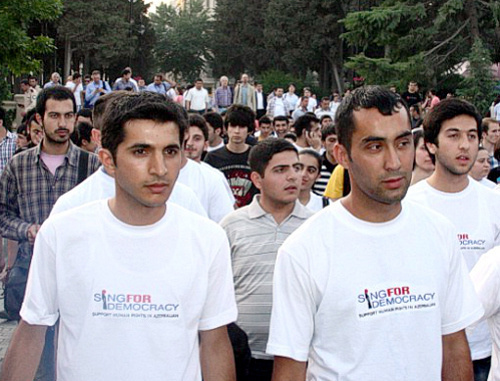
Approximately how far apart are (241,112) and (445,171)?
424cm

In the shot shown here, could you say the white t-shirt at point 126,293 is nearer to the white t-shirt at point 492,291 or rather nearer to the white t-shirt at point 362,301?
the white t-shirt at point 362,301

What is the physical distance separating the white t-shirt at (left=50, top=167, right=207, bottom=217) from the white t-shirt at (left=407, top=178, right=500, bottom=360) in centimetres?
129

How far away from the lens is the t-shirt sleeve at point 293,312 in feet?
9.39

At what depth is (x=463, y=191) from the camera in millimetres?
4645

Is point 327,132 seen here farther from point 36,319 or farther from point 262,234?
point 36,319

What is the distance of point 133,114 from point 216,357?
96 cm

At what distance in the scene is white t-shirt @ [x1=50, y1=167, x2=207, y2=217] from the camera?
167 inches

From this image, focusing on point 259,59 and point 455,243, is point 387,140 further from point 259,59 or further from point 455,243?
point 259,59

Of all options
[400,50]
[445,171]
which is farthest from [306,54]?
[445,171]

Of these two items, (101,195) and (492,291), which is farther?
(101,195)

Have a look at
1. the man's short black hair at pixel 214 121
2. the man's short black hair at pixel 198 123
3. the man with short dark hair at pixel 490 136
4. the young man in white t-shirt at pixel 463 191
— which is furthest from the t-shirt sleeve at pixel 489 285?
the man with short dark hair at pixel 490 136

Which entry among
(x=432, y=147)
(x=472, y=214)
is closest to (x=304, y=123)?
(x=432, y=147)

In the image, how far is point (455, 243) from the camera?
305 cm

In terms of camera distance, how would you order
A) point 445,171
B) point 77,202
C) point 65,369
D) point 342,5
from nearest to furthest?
1. point 65,369
2. point 77,202
3. point 445,171
4. point 342,5
